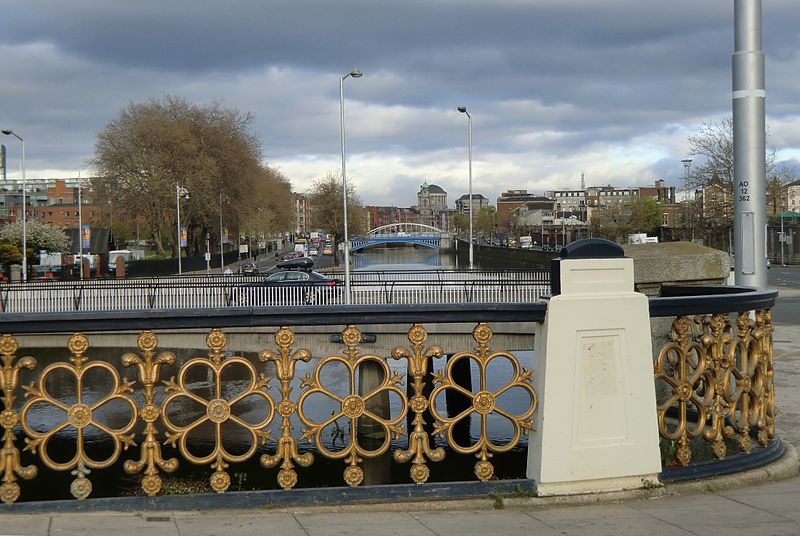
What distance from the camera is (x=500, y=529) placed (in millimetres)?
4812

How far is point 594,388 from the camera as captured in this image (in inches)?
215

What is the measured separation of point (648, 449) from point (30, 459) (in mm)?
12894

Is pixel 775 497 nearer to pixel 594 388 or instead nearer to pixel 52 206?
pixel 594 388

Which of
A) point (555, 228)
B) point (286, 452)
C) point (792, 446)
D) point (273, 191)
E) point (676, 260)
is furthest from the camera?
point (555, 228)

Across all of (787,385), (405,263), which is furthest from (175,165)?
(787,385)

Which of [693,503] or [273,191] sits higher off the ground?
[273,191]

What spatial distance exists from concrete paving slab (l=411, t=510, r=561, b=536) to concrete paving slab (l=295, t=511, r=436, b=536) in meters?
0.08

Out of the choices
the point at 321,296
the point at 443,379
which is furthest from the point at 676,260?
the point at 321,296

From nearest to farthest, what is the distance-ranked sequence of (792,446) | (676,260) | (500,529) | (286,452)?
(500,529)
(286,452)
(792,446)
(676,260)

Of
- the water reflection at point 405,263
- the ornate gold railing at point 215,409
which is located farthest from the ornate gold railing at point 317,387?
the water reflection at point 405,263

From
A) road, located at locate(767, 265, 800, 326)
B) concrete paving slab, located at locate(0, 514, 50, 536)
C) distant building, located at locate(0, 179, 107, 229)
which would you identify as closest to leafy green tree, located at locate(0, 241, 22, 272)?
road, located at locate(767, 265, 800, 326)

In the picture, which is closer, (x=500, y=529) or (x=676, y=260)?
(x=500, y=529)

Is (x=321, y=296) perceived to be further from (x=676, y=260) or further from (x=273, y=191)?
(x=273, y=191)

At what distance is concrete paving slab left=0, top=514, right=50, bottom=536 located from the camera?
4.49m
